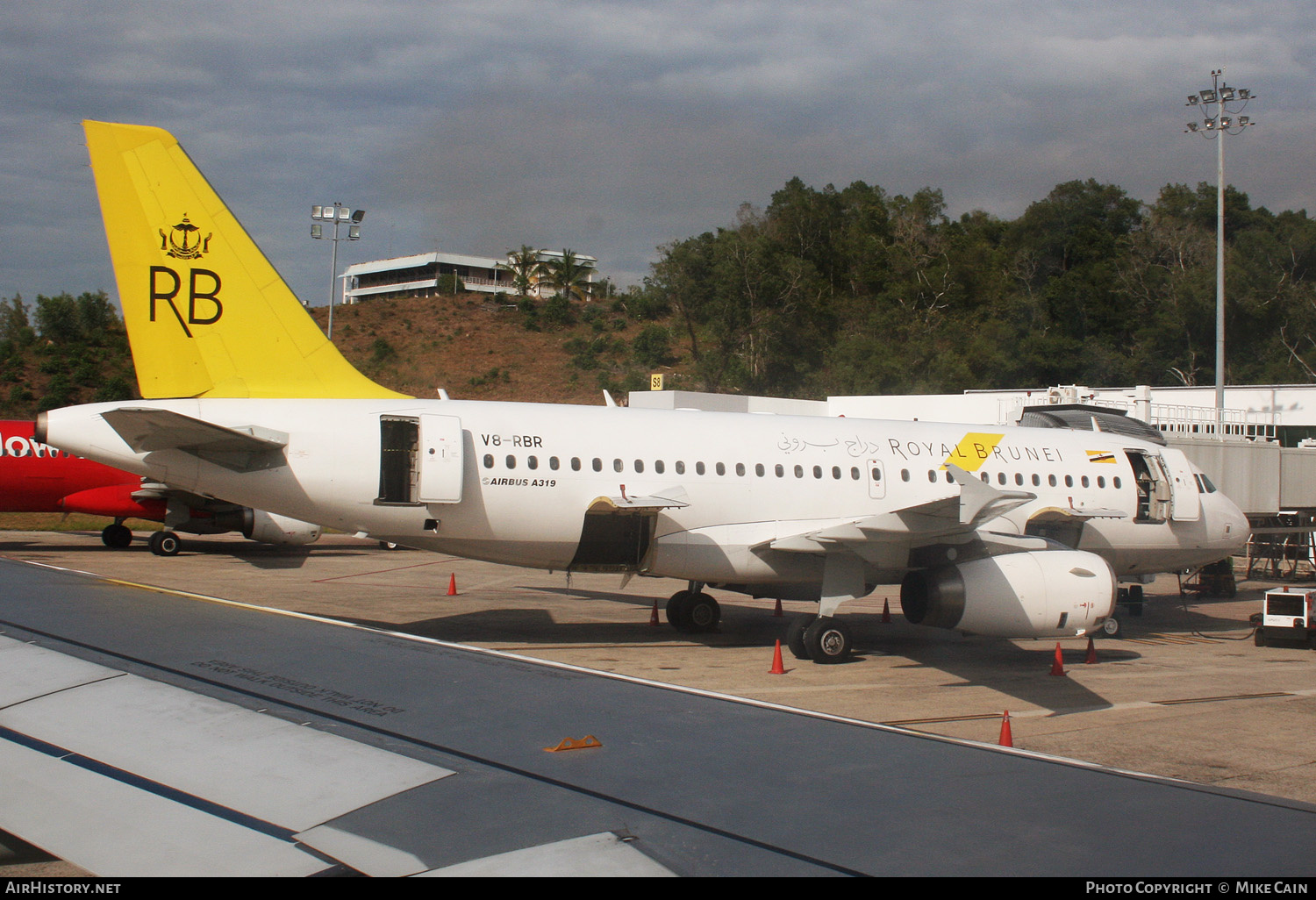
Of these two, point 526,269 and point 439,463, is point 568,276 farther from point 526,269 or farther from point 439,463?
point 439,463

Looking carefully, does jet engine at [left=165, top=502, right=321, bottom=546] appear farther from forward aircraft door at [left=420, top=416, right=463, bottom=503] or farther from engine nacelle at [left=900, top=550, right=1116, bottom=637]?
engine nacelle at [left=900, top=550, right=1116, bottom=637]

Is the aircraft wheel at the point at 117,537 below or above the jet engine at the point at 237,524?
below

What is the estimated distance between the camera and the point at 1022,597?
41.7ft

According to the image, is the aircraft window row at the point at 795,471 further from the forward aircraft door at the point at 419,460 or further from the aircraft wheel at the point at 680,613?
the aircraft wheel at the point at 680,613

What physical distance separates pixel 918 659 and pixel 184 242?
11.2 metres

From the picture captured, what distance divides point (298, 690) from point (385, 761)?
1.16 m

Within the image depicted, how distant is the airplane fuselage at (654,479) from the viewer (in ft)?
40.5

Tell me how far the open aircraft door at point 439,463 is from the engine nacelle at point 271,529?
544 inches

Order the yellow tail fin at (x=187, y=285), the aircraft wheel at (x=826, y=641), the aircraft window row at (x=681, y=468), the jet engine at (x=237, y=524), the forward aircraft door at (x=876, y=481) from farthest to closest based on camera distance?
the jet engine at (x=237, y=524) < the forward aircraft door at (x=876, y=481) < the aircraft wheel at (x=826, y=641) < the aircraft window row at (x=681, y=468) < the yellow tail fin at (x=187, y=285)

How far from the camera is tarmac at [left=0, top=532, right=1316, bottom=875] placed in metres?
9.70

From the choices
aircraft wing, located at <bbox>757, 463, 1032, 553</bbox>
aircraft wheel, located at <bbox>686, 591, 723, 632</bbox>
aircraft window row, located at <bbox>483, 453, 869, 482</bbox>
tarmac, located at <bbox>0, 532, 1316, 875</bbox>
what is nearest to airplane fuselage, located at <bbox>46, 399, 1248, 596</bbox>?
aircraft window row, located at <bbox>483, 453, 869, 482</bbox>

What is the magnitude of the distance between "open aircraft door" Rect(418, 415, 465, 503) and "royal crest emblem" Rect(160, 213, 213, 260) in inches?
134

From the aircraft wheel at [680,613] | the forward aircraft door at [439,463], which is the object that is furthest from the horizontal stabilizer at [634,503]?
the aircraft wheel at [680,613]

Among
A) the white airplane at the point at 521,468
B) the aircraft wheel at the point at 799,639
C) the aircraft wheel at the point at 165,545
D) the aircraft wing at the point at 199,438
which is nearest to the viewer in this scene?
the aircraft wing at the point at 199,438
